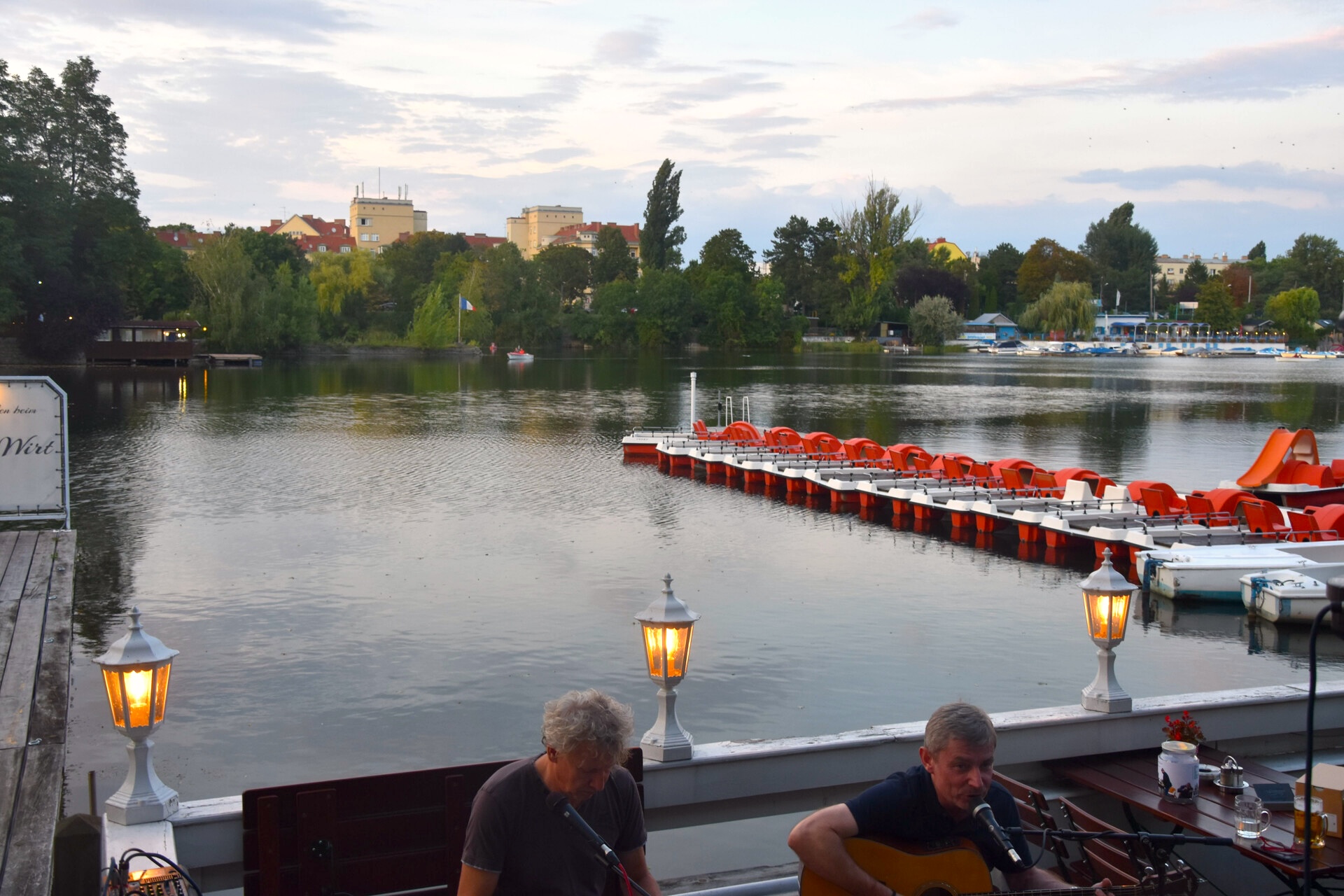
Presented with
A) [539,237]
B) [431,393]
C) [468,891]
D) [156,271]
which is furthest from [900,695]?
[539,237]

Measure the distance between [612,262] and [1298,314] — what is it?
88.2m

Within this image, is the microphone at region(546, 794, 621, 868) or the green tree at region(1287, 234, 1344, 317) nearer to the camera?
the microphone at region(546, 794, 621, 868)

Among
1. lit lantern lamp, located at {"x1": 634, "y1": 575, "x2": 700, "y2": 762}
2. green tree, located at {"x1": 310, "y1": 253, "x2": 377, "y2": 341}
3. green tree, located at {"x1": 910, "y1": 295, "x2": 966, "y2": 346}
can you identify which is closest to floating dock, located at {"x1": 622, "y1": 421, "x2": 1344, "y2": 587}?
lit lantern lamp, located at {"x1": 634, "y1": 575, "x2": 700, "y2": 762}

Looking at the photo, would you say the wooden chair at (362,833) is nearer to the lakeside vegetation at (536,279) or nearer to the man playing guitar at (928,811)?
the man playing guitar at (928,811)

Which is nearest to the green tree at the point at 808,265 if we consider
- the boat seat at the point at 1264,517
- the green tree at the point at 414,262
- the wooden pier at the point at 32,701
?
the green tree at the point at 414,262

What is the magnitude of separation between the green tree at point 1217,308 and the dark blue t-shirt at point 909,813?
525ft

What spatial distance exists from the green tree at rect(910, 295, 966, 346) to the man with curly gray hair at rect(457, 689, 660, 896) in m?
129

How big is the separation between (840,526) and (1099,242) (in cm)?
15778

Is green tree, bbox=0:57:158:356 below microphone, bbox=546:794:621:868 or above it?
above

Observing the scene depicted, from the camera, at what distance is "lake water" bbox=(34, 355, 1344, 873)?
11656 mm

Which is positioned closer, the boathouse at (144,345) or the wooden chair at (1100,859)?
the wooden chair at (1100,859)

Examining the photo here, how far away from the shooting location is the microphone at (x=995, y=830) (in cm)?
362

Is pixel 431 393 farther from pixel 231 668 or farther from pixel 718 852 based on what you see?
pixel 718 852

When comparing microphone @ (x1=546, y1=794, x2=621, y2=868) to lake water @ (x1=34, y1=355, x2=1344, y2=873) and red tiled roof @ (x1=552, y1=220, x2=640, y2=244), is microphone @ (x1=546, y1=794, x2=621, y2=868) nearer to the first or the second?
lake water @ (x1=34, y1=355, x2=1344, y2=873)
